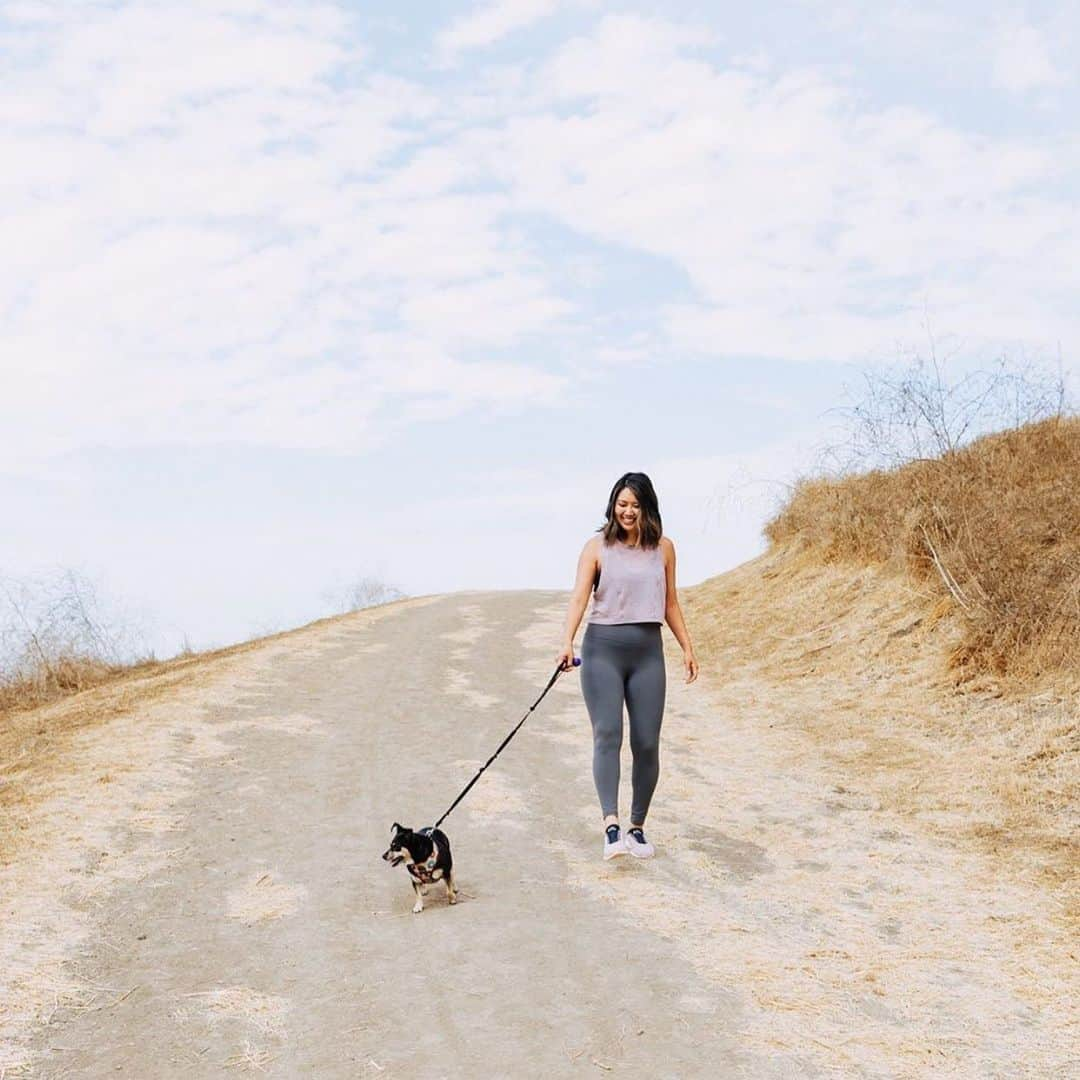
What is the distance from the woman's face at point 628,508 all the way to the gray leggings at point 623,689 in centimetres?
65

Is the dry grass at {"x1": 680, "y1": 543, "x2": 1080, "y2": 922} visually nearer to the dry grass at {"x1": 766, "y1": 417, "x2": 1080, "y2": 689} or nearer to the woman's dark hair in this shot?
the dry grass at {"x1": 766, "y1": 417, "x2": 1080, "y2": 689}

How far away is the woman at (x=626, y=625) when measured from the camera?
707 centimetres

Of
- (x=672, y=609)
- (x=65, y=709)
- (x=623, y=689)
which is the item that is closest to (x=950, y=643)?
(x=672, y=609)

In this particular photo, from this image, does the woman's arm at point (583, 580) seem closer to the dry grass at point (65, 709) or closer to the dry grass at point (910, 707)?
the dry grass at point (910, 707)

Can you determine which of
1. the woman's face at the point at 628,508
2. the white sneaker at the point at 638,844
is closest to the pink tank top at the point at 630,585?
the woman's face at the point at 628,508

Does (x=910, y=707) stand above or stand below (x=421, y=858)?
below

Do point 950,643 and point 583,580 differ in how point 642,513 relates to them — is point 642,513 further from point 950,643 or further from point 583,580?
point 950,643

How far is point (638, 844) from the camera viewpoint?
7.50 meters

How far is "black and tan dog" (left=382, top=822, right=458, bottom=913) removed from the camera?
650 cm

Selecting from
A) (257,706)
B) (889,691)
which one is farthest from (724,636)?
(257,706)

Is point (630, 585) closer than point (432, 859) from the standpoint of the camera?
No

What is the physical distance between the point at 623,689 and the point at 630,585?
705mm

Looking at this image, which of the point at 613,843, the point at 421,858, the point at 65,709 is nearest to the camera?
the point at 421,858

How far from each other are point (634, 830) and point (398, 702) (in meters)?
6.23
